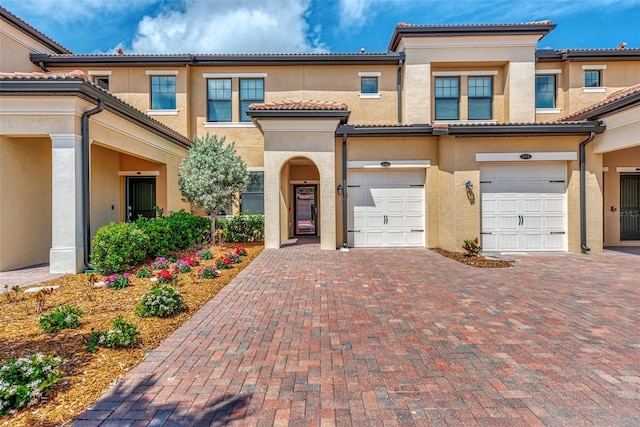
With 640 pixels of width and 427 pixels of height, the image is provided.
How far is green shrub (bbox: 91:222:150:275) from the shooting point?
734 cm

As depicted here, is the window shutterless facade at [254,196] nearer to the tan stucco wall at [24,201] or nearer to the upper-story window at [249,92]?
the upper-story window at [249,92]

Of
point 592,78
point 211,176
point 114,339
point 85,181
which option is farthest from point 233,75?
point 592,78

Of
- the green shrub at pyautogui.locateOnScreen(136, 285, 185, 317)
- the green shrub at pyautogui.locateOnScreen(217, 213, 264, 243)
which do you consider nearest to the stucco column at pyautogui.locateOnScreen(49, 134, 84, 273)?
the green shrub at pyautogui.locateOnScreen(136, 285, 185, 317)

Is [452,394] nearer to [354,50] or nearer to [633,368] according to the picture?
[633,368]

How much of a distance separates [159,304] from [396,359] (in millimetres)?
3617

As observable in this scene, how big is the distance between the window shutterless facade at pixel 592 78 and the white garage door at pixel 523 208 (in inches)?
251

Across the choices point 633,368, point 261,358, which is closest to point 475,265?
point 633,368

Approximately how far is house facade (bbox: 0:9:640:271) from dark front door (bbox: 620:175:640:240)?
0.05m

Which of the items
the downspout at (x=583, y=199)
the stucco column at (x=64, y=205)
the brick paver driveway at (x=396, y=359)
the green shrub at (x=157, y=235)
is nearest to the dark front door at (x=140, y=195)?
the green shrub at (x=157, y=235)

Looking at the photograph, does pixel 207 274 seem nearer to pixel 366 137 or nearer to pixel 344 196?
pixel 344 196

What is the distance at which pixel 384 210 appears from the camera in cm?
1143

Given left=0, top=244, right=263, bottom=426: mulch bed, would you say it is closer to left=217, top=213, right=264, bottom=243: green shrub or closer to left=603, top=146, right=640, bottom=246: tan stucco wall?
left=217, top=213, right=264, bottom=243: green shrub

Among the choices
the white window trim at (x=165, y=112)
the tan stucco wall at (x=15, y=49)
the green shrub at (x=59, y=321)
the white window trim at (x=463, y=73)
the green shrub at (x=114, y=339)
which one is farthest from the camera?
the white window trim at (x=165, y=112)

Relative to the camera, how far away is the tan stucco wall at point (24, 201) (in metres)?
7.77
